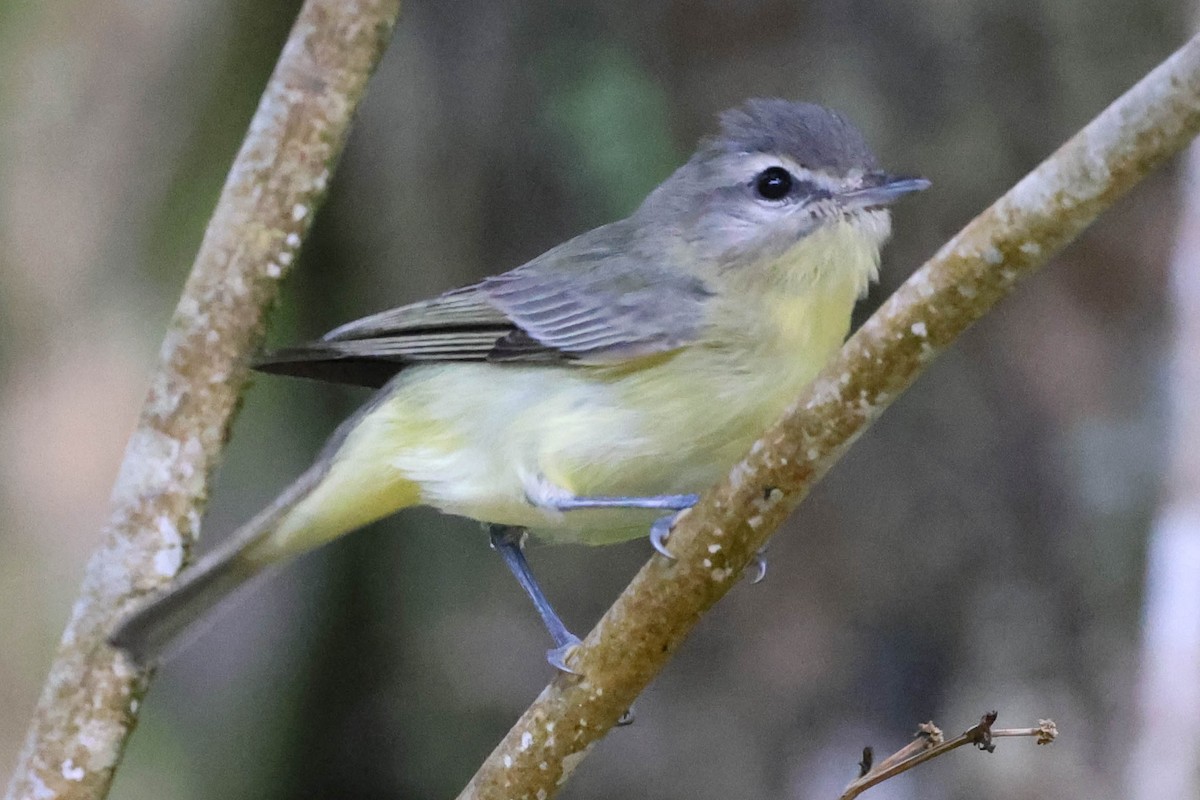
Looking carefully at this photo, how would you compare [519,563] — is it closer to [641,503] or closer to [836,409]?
[641,503]

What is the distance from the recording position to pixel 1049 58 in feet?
14.4

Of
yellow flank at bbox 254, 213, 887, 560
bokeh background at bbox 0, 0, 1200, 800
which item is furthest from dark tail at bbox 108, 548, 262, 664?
bokeh background at bbox 0, 0, 1200, 800

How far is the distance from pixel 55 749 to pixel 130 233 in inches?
76.7

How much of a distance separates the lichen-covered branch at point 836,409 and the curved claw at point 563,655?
0.02 metres

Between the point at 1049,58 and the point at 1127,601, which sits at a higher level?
the point at 1049,58

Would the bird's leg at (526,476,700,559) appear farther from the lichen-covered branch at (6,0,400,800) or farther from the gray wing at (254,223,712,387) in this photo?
the lichen-covered branch at (6,0,400,800)

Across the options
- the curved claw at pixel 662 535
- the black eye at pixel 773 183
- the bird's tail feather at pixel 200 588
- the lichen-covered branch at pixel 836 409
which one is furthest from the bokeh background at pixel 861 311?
the lichen-covered branch at pixel 836 409

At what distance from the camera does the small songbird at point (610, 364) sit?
2.77m

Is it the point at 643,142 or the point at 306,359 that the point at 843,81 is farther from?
the point at 306,359

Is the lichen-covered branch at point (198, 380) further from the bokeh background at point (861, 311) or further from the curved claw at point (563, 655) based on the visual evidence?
the bokeh background at point (861, 311)

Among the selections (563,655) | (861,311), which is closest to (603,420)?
(563,655)

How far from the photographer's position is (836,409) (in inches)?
76.6

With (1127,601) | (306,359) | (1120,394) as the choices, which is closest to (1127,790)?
(1127,601)

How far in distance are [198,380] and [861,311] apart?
2.50 m
